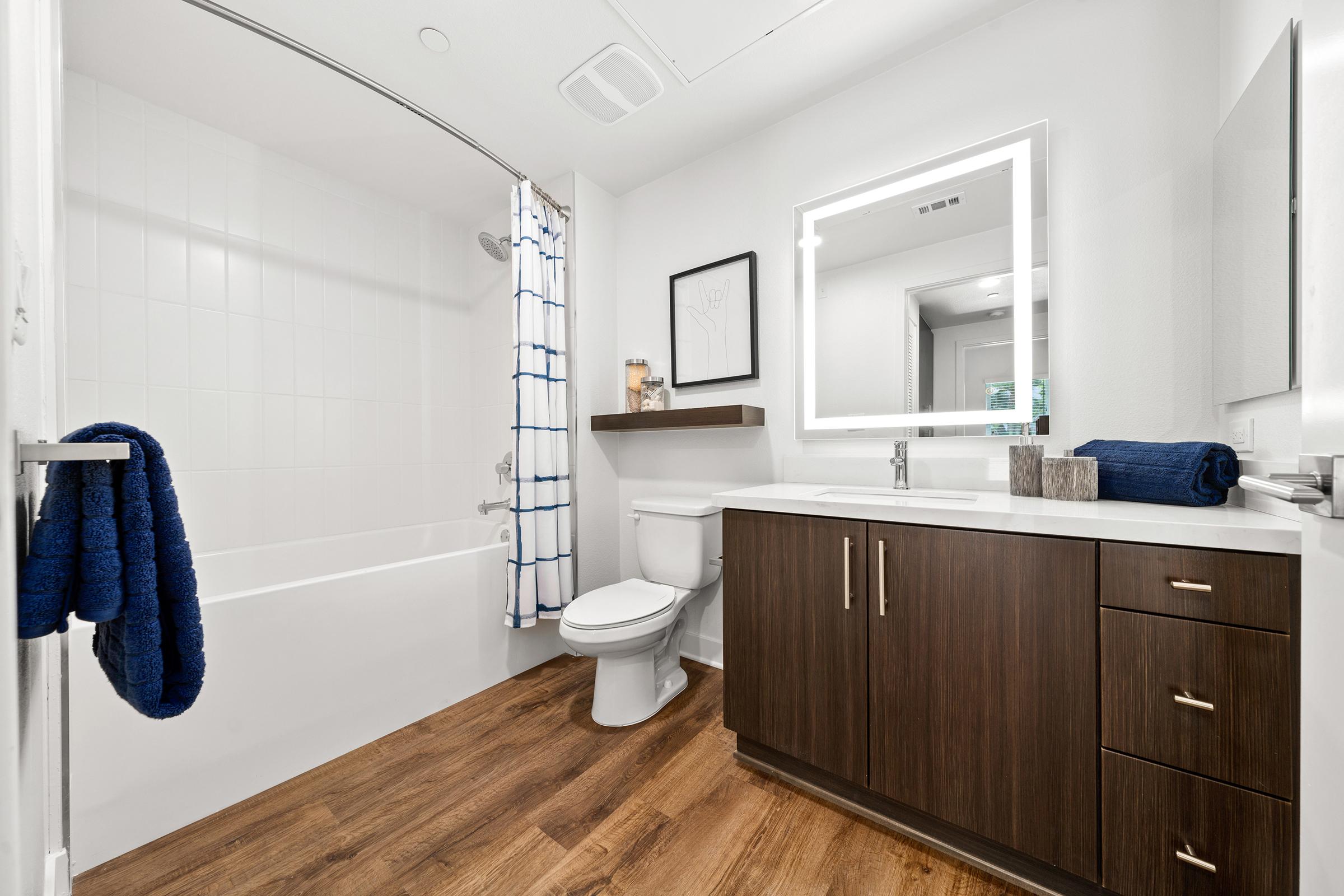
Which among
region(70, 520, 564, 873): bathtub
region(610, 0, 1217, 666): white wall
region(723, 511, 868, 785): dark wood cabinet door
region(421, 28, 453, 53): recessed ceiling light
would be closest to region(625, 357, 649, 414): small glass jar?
region(610, 0, 1217, 666): white wall

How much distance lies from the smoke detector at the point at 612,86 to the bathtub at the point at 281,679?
182cm

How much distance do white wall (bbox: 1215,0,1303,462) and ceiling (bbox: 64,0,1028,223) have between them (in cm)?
55

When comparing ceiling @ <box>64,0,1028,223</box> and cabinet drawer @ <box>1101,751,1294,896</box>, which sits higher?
ceiling @ <box>64,0,1028,223</box>

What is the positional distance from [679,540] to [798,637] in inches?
28.1

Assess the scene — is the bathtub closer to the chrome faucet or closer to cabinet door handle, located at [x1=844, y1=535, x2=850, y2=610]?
→ cabinet door handle, located at [x1=844, y1=535, x2=850, y2=610]

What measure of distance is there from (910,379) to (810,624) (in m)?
0.94

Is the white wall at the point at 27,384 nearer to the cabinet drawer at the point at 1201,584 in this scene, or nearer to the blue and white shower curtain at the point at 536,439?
the blue and white shower curtain at the point at 536,439

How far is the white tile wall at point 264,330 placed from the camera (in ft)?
6.13

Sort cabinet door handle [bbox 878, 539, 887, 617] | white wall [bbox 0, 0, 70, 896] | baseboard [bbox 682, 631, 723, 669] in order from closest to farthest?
white wall [bbox 0, 0, 70, 896] < cabinet door handle [bbox 878, 539, 887, 617] < baseboard [bbox 682, 631, 723, 669]

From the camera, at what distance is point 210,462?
209 cm

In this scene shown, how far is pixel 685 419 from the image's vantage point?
2098 millimetres

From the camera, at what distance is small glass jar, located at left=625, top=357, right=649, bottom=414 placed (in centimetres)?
238

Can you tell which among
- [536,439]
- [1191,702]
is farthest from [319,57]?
[1191,702]

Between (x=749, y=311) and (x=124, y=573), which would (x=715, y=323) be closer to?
(x=749, y=311)
